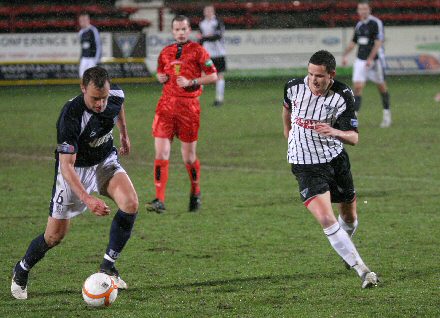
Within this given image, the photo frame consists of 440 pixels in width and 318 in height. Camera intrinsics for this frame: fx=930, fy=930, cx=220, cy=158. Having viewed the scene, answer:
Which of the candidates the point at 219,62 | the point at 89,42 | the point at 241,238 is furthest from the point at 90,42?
the point at 241,238

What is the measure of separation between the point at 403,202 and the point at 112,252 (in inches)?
187

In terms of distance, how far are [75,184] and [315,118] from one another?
1.91 m

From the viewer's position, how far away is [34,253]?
273 inches

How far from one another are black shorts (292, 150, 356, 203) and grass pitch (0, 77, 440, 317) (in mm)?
669

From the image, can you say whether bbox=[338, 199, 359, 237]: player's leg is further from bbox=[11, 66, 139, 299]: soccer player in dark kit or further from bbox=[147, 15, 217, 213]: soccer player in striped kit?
bbox=[147, 15, 217, 213]: soccer player in striped kit

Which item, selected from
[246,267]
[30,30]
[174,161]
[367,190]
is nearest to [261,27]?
[30,30]

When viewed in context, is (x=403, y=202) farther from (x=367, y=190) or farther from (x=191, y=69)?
(x=191, y=69)

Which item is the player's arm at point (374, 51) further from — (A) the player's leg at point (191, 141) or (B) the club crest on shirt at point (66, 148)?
(B) the club crest on shirt at point (66, 148)

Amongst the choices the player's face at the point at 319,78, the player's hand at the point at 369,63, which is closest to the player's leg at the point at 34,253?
the player's face at the point at 319,78

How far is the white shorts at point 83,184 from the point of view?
6844 mm

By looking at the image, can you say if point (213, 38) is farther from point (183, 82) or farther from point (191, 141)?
point (183, 82)

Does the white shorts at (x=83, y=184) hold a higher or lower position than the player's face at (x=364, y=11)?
higher

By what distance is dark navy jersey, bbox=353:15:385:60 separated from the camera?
18.5 meters

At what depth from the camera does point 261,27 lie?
32.5 meters
